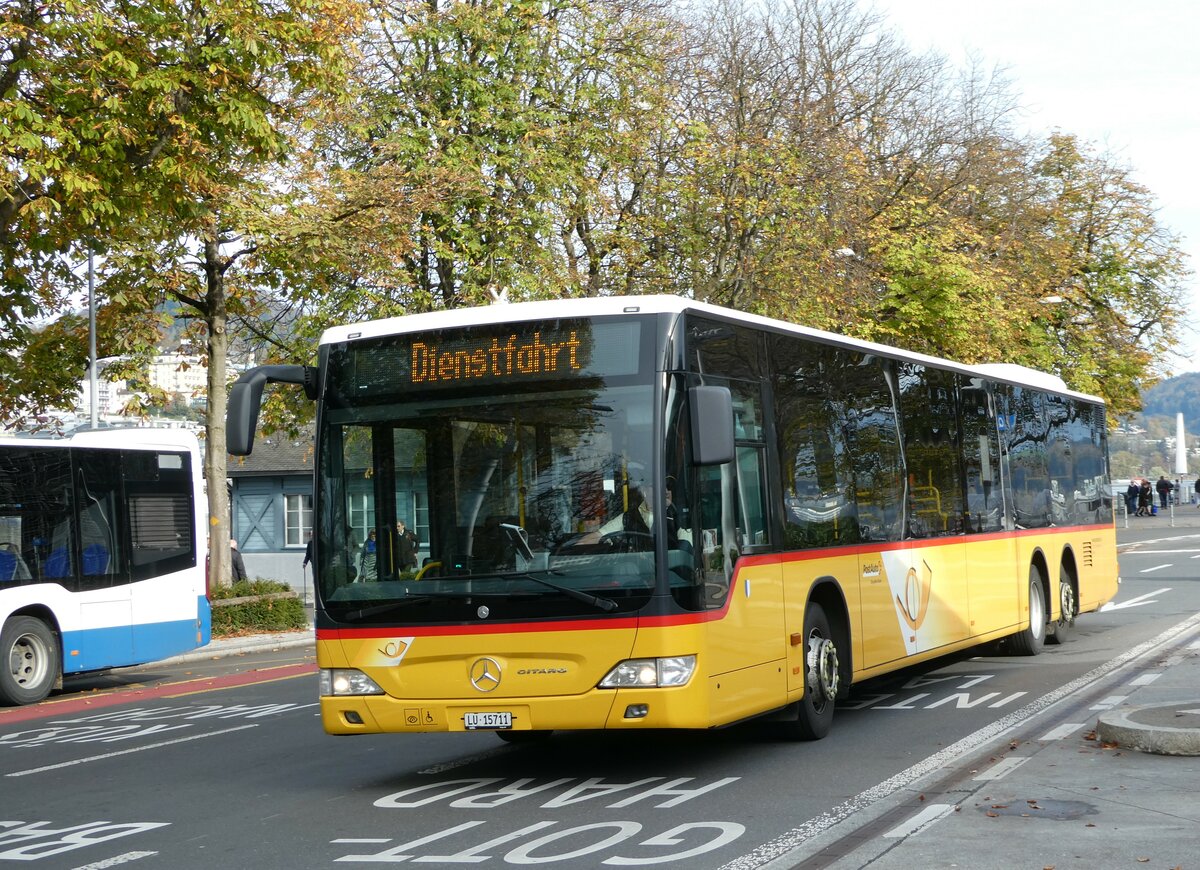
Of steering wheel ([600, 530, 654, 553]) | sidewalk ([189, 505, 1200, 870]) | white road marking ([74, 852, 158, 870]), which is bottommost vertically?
sidewalk ([189, 505, 1200, 870])

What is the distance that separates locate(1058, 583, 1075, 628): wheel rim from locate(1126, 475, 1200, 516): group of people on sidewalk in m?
52.9

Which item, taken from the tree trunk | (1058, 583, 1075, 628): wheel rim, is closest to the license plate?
(1058, 583, 1075, 628): wheel rim

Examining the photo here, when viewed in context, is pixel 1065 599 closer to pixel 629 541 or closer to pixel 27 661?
pixel 629 541

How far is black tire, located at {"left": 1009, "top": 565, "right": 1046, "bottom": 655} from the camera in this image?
16969mm

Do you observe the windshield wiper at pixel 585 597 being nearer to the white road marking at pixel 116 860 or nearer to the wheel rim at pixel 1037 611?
the white road marking at pixel 116 860

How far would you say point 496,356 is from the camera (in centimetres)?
964

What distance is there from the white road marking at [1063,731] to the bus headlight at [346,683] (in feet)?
15.1

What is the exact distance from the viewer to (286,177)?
27.3 metres

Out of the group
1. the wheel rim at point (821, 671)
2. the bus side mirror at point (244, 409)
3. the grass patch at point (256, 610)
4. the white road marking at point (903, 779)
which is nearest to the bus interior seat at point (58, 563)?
the grass patch at point (256, 610)

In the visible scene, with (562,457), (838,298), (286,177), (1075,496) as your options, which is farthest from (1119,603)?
(562,457)

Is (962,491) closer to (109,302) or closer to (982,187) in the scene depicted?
(109,302)

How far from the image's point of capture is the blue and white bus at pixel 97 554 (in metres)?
17.4

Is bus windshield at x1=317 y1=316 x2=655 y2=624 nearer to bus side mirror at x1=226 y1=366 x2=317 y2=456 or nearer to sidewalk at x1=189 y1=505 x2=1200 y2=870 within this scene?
bus side mirror at x1=226 y1=366 x2=317 y2=456

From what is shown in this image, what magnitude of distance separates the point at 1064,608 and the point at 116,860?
13.1 m
